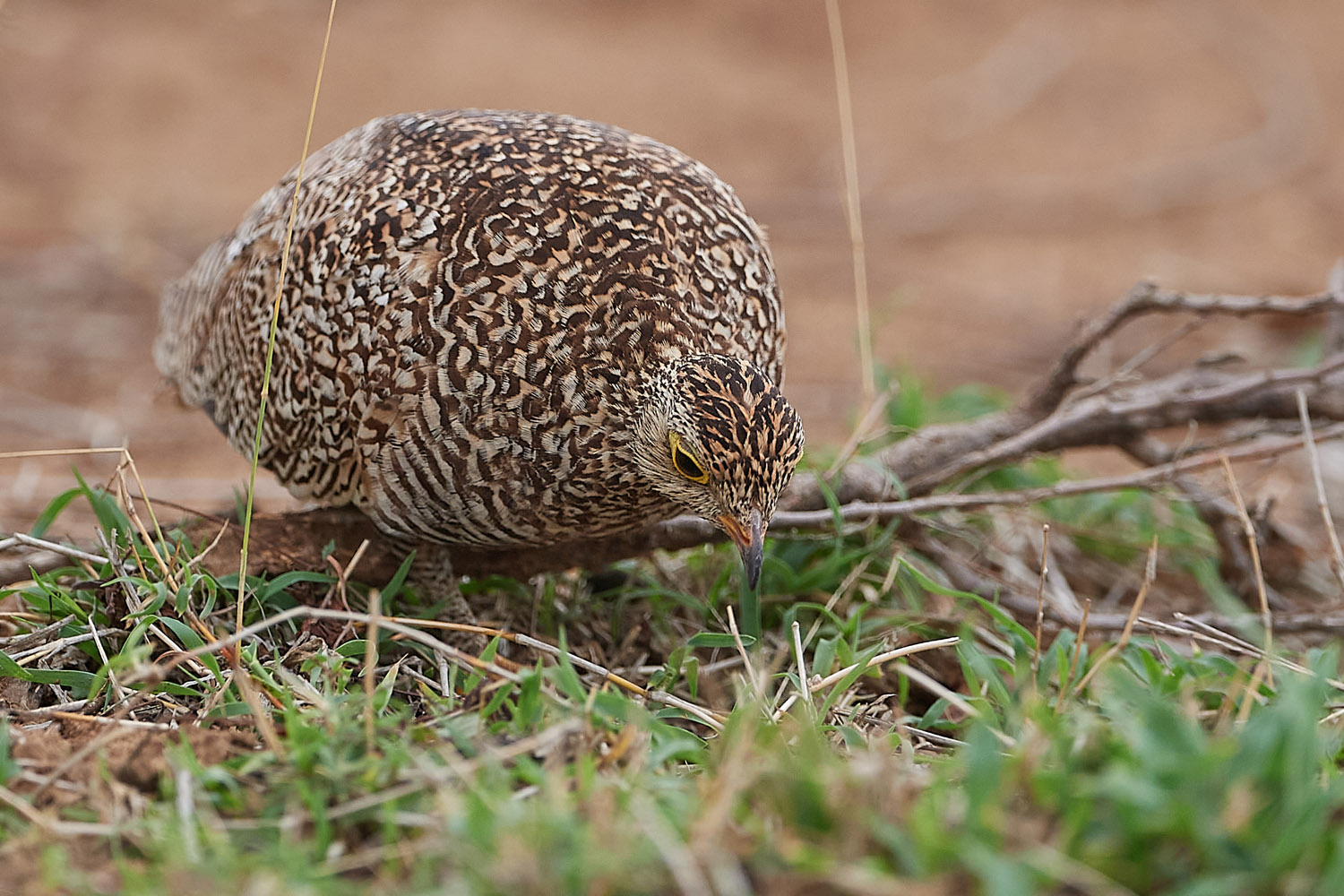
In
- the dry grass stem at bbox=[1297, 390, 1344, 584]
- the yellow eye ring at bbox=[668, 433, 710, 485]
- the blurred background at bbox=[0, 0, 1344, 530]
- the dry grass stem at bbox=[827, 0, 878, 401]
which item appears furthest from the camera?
the blurred background at bbox=[0, 0, 1344, 530]

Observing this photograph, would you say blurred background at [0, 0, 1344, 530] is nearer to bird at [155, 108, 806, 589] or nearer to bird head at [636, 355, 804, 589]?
bird at [155, 108, 806, 589]

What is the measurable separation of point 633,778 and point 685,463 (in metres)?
0.90

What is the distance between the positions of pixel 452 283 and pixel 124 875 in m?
1.57

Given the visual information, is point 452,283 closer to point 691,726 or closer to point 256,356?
point 256,356

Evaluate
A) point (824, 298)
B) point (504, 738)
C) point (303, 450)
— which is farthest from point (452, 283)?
point (824, 298)

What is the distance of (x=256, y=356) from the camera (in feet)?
11.3

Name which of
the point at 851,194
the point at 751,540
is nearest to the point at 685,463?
the point at 751,540

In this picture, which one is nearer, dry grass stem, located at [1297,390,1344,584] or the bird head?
the bird head

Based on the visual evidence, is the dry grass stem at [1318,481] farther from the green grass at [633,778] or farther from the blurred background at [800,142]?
the blurred background at [800,142]

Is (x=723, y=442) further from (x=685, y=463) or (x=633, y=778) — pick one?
(x=633, y=778)

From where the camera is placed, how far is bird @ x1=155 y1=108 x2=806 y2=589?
118 inches

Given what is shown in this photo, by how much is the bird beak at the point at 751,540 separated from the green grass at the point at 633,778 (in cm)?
21

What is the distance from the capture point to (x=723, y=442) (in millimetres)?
2844

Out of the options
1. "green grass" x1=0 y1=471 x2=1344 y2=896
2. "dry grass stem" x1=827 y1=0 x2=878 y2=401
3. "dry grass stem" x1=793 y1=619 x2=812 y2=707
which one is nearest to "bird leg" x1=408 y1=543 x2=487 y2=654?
"green grass" x1=0 y1=471 x2=1344 y2=896
